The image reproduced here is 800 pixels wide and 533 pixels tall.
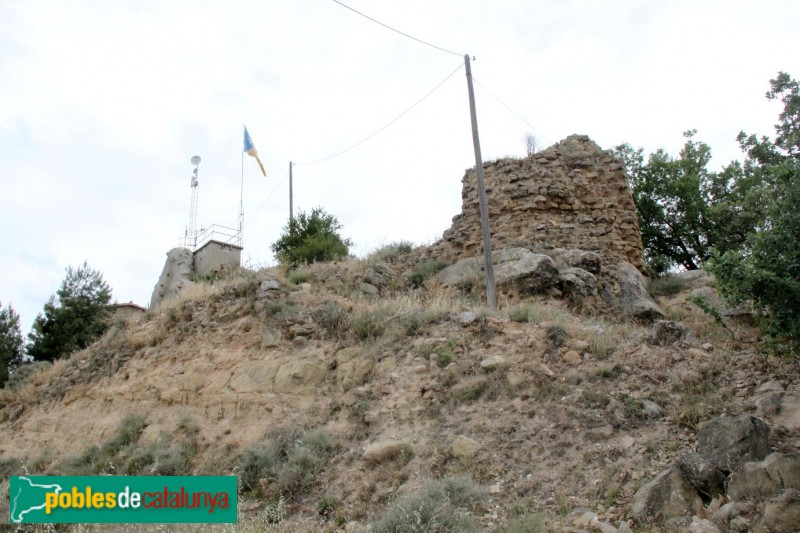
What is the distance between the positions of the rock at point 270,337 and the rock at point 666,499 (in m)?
6.59

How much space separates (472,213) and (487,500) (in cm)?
1028

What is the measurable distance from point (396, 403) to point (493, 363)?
143 cm

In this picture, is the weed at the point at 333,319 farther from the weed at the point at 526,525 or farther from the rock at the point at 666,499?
the rock at the point at 666,499

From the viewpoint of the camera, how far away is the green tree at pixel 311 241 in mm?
18734

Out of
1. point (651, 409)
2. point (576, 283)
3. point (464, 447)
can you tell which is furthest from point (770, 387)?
point (576, 283)

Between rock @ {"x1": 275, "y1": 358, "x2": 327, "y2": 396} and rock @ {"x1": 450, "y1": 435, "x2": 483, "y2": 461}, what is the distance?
2.97m

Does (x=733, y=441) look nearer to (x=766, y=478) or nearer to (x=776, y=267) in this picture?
(x=766, y=478)

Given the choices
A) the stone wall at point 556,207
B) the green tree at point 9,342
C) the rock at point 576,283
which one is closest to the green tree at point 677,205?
the stone wall at point 556,207

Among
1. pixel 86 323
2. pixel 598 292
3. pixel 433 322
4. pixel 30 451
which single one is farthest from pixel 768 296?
pixel 86 323

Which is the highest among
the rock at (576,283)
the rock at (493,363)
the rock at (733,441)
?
the rock at (576,283)

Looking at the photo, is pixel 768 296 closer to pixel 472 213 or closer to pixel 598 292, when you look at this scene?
pixel 598 292

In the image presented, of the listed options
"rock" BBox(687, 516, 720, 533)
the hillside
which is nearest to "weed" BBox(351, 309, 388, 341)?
the hillside

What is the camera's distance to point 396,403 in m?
8.16

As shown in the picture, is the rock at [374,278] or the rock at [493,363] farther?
the rock at [374,278]
